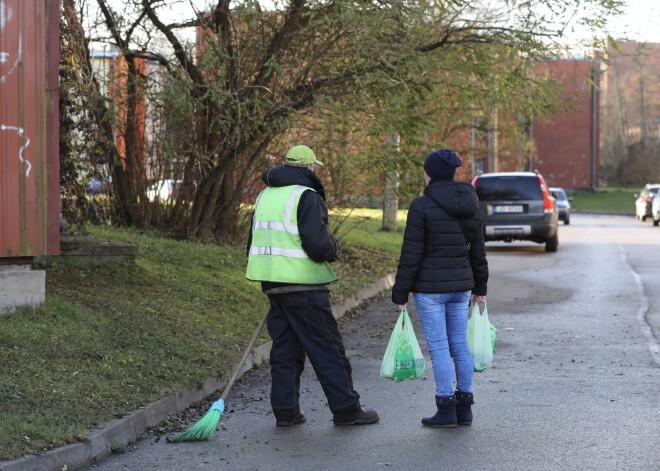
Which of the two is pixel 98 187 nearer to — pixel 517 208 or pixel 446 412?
pixel 446 412

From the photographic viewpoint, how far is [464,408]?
684 cm

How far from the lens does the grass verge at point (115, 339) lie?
20.6 ft

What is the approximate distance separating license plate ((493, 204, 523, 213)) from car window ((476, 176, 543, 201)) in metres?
0.16

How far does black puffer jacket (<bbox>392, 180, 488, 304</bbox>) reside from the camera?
6.64 meters

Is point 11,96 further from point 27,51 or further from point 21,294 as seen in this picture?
point 21,294

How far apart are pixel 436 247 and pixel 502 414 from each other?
1.38 metres

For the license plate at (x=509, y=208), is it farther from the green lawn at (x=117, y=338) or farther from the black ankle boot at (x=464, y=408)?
the black ankle boot at (x=464, y=408)

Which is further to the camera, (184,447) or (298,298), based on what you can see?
(298,298)

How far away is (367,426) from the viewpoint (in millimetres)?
6863

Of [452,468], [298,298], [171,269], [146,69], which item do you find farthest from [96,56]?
[452,468]

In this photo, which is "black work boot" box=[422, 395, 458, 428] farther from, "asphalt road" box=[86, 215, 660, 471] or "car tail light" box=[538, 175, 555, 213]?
"car tail light" box=[538, 175, 555, 213]

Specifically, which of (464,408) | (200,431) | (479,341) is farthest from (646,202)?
(200,431)

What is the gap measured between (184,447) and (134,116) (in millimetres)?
10003

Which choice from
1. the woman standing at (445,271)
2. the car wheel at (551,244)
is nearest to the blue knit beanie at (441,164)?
the woman standing at (445,271)
